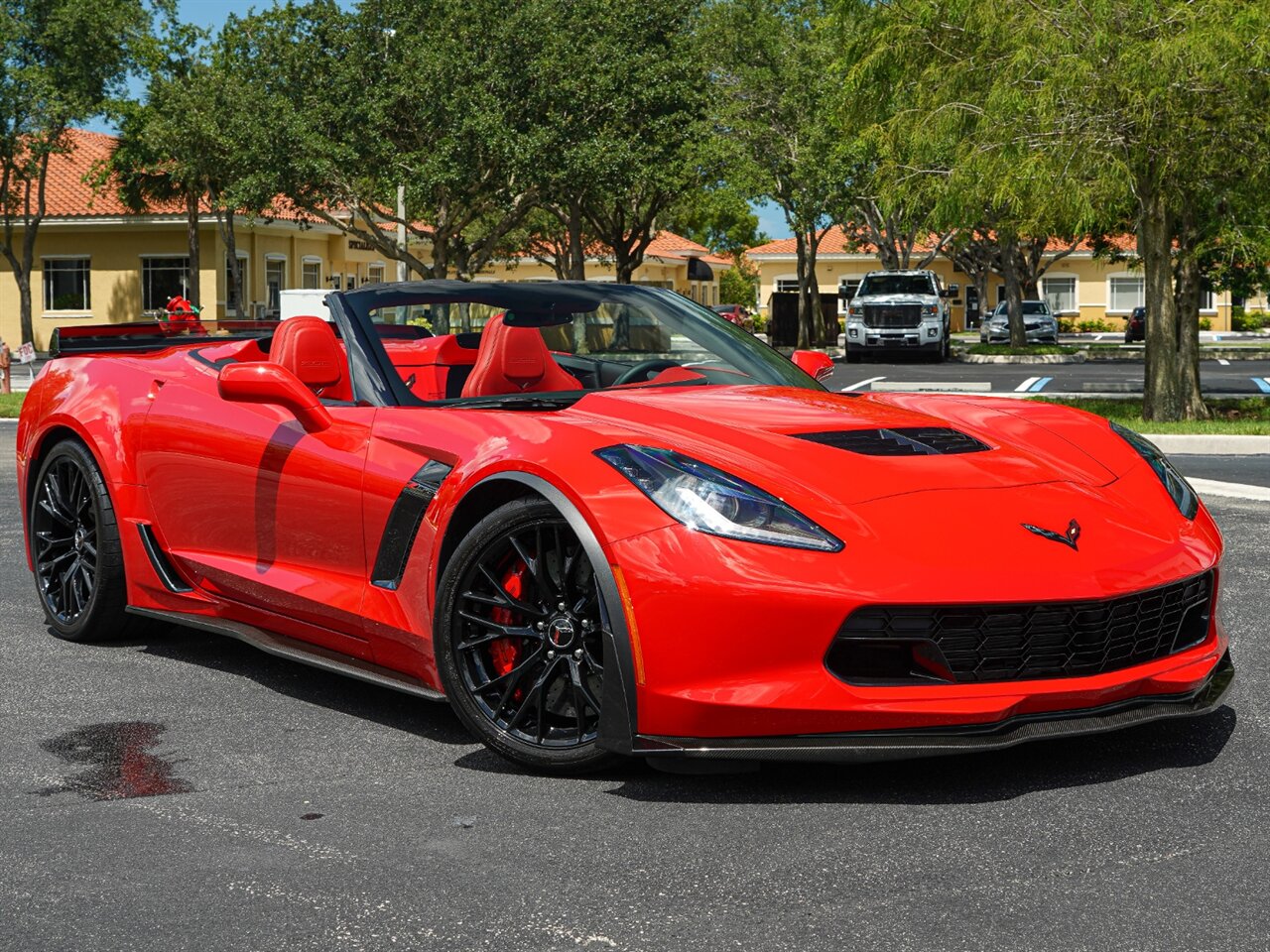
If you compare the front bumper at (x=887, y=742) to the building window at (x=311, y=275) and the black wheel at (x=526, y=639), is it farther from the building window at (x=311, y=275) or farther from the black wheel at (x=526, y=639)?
the building window at (x=311, y=275)

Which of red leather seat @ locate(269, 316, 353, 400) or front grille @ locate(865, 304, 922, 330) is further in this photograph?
front grille @ locate(865, 304, 922, 330)

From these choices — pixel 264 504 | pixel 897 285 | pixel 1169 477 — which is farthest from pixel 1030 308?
pixel 264 504

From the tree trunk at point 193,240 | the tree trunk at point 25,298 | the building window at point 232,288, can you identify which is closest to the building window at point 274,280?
the building window at point 232,288

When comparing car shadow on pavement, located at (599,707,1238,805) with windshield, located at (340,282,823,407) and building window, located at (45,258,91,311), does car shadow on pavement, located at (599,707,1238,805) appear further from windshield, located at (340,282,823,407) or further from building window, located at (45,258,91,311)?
building window, located at (45,258,91,311)

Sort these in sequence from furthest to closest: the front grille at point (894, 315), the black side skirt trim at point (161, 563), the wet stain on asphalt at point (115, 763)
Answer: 1. the front grille at point (894, 315)
2. the black side skirt trim at point (161, 563)
3. the wet stain on asphalt at point (115, 763)

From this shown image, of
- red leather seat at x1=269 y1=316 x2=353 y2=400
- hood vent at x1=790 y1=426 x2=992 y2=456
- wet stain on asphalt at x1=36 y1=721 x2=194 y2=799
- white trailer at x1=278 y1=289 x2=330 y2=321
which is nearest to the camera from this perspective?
wet stain on asphalt at x1=36 y1=721 x2=194 y2=799

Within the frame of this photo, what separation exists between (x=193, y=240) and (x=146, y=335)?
139ft

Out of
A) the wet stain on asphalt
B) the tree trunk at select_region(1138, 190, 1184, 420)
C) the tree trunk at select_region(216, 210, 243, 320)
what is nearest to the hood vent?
the wet stain on asphalt

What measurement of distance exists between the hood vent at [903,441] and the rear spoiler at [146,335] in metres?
2.86

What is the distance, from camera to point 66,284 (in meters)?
51.0

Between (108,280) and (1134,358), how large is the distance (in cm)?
2984

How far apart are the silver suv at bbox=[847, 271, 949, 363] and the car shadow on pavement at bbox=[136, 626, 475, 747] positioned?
35.5 meters

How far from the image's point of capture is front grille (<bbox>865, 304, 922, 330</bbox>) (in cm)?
4094

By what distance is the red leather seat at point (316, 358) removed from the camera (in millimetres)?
5488
